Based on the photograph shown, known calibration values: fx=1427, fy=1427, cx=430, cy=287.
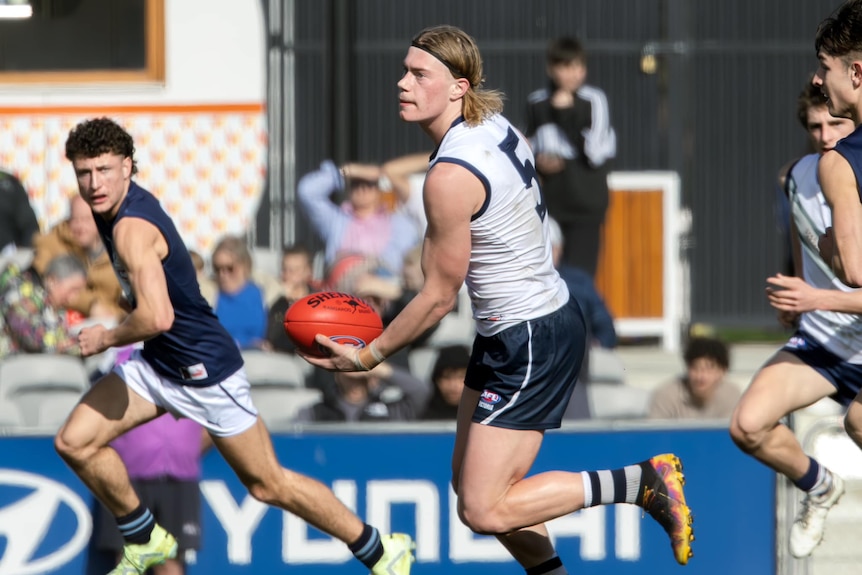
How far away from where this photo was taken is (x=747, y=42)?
13.0 metres

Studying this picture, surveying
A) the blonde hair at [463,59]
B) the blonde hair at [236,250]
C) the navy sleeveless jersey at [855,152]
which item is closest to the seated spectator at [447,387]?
the blonde hair at [236,250]

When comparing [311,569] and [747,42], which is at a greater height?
[747,42]

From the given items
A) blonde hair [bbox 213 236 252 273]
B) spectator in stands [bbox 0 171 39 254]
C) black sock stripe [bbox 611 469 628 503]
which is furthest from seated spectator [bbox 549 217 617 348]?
spectator in stands [bbox 0 171 39 254]

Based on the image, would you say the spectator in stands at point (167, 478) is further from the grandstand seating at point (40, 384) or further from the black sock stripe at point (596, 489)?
the black sock stripe at point (596, 489)

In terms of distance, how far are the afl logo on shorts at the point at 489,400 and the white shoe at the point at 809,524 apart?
1.81 metres

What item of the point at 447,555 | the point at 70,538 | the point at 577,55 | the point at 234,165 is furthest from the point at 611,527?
the point at 234,165

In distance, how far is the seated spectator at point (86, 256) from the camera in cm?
746

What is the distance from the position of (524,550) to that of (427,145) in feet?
24.5

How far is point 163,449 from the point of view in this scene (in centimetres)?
666

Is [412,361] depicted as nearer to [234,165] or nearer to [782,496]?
[782,496]

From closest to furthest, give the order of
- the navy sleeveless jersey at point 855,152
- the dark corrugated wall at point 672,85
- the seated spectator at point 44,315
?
1. the navy sleeveless jersey at point 855,152
2. the seated spectator at point 44,315
3. the dark corrugated wall at point 672,85

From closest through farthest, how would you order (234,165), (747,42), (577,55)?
(577,55) < (234,165) < (747,42)

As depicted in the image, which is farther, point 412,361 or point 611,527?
point 412,361

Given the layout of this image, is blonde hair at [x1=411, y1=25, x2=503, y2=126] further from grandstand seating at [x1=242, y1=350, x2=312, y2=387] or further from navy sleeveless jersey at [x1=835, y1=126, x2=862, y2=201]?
grandstand seating at [x1=242, y1=350, x2=312, y2=387]
